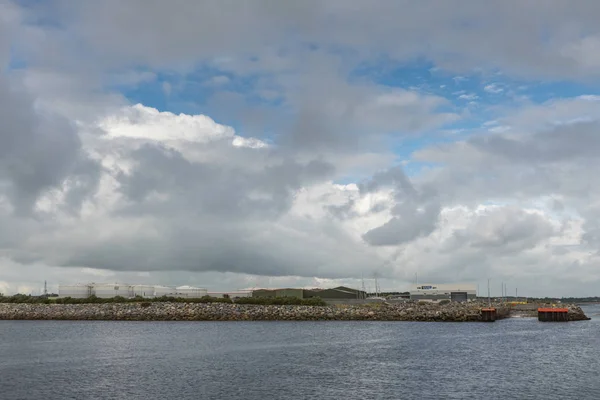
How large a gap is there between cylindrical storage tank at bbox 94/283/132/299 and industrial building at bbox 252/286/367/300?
43696 millimetres

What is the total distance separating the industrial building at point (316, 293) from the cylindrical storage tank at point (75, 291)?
2189 inches

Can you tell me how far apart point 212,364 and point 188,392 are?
14.4 metres

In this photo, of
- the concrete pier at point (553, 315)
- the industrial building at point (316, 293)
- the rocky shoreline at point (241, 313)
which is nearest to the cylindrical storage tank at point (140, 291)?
the industrial building at point (316, 293)

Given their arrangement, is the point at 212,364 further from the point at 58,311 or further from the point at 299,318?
the point at 58,311

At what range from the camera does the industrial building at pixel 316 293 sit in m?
174

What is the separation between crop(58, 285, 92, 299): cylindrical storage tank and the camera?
594 feet

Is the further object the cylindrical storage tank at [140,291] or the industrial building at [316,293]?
the cylindrical storage tank at [140,291]

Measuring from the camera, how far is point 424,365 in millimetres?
57500

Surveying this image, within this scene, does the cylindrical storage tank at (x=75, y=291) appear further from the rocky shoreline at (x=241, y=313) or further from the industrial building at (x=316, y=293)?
the industrial building at (x=316, y=293)

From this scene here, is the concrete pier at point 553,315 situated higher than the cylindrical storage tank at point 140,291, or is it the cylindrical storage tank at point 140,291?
the cylindrical storage tank at point 140,291

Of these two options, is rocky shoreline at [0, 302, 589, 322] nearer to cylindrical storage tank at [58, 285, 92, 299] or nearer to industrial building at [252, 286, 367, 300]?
industrial building at [252, 286, 367, 300]

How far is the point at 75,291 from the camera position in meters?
182

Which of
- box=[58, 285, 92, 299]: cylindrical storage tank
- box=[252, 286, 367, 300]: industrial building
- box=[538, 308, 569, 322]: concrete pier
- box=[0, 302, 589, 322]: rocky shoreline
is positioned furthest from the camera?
box=[58, 285, 92, 299]: cylindrical storage tank

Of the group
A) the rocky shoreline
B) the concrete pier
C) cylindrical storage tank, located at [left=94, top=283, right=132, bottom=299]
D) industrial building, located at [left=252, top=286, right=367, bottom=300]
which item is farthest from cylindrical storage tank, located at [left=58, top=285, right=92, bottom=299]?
the concrete pier
